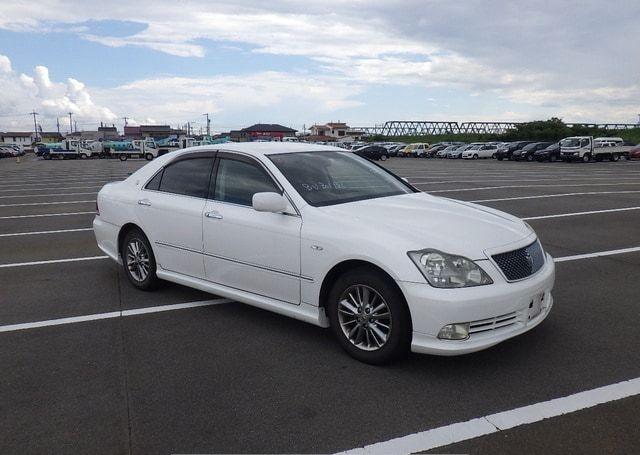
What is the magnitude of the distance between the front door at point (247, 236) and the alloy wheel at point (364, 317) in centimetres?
44

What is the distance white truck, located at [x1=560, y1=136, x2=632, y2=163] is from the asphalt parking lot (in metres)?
33.3

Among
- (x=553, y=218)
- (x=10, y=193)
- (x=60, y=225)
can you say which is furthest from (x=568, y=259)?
(x=10, y=193)

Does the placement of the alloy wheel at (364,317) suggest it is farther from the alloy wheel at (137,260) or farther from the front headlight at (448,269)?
the alloy wheel at (137,260)

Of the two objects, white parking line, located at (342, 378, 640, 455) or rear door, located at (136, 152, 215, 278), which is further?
rear door, located at (136, 152, 215, 278)

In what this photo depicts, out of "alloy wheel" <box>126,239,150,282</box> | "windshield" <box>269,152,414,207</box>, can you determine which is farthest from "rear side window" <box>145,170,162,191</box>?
"windshield" <box>269,152,414,207</box>

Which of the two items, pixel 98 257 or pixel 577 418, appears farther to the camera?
pixel 98 257

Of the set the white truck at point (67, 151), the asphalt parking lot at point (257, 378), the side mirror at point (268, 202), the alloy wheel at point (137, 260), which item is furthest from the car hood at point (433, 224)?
the white truck at point (67, 151)

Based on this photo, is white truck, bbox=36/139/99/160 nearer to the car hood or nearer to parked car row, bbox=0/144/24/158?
parked car row, bbox=0/144/24/158

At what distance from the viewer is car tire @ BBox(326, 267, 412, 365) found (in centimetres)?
359

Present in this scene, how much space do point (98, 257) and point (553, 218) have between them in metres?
8.06

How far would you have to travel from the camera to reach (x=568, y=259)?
6.85 metres

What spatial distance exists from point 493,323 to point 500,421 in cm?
68

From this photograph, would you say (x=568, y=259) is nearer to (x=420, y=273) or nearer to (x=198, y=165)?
(x=420, y=273)

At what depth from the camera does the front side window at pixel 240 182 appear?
452 centimetres
